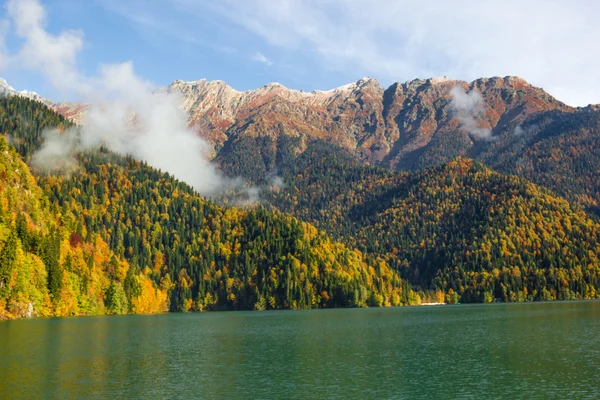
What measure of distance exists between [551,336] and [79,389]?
82.3 metres

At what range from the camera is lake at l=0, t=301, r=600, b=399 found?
60000 millimetres

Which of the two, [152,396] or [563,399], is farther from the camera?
[152,396]

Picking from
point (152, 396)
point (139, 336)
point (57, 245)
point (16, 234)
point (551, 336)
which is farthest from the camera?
point (57, 245)

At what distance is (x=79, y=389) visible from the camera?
61.2 metres

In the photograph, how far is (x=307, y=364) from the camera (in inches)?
3081

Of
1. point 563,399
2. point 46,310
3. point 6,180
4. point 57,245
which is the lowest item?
point 563,399

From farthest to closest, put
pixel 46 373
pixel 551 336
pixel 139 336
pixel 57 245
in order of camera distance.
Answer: pixel 57 245
pixel 139 336
pixel 551 336
pixel 46 373

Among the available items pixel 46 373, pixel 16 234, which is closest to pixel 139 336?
pixel 46 373

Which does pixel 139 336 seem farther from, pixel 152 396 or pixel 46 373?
pixel 152 396

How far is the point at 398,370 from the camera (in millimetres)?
71938

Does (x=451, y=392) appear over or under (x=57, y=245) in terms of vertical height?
under

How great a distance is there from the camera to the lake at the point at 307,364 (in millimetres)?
60000

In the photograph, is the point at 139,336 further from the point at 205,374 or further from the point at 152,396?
the point at 152,396

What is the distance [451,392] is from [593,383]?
1506 cm
